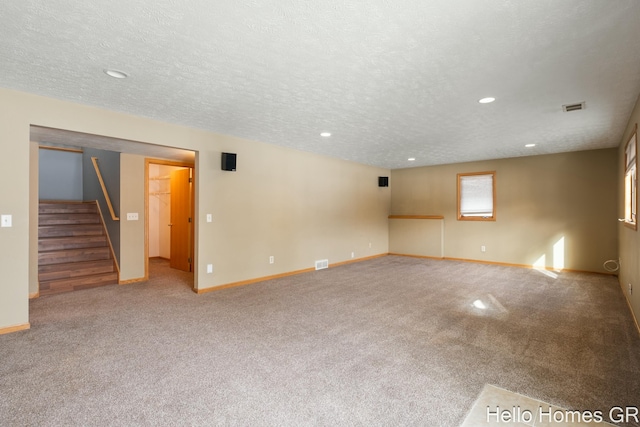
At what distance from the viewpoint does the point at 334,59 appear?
2.50 metres

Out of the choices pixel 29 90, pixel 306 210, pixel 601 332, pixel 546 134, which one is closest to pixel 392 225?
pixel 306 210

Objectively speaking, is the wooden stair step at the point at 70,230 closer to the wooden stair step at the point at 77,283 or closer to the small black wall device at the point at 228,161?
the wooden stair step at the point at 77,283

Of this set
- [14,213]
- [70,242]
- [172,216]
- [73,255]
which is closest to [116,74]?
[14,213]

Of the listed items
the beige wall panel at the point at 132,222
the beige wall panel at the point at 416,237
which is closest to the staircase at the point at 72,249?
the beige wall panel at the point at 132,222

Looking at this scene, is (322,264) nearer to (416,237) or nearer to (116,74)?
(416,237)

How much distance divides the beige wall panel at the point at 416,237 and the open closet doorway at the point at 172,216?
5.22 metres

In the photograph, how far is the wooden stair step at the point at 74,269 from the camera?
4.88m

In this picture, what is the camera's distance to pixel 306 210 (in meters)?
6.39

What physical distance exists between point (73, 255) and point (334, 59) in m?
5.52

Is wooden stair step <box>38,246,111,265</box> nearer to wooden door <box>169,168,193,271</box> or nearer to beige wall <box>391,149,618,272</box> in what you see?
wooden door <box>169,168,193,271</box>

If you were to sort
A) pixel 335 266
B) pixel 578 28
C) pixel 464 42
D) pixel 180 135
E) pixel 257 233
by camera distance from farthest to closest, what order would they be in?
pixel 335 266
pixel 257 233
pixel 180 135
pixel 464 42
pixel 578 28

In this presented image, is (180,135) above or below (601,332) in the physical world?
above

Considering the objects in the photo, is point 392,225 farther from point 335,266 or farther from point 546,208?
point 546,208

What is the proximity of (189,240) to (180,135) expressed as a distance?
262 centimetres
